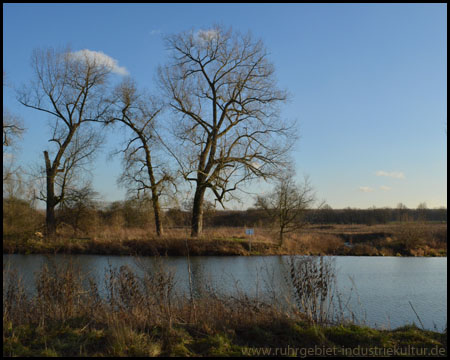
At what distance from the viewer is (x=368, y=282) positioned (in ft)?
42.5

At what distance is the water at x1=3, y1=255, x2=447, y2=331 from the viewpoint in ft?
27.4

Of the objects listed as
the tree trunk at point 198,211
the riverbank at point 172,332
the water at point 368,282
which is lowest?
the water at point 368,282

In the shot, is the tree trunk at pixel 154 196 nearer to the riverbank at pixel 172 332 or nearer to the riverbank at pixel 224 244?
the riverbank at pixel 224 244

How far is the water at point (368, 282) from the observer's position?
834cm

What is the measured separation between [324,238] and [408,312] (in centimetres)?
1607

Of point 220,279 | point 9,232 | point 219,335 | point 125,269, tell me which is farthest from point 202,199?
point 219,335

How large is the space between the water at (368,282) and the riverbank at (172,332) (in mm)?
681

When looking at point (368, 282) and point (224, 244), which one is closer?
point (368, 282)

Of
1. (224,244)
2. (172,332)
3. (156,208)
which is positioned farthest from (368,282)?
(156,208)

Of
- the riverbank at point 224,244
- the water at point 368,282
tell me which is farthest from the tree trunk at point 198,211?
the water at point 368,282

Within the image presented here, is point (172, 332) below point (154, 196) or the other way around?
below

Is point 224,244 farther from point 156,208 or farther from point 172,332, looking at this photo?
point 172,332

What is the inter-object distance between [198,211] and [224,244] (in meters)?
3.32

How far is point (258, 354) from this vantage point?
461 centimetres
